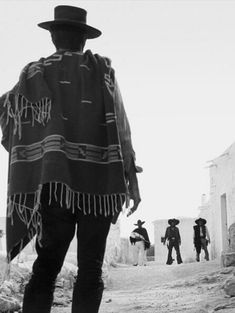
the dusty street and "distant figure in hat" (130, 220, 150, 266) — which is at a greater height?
"distant figure in hat" (130, 220, 150, 266)

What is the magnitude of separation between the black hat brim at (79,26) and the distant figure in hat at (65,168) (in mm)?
157

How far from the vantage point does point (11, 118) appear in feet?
10.8

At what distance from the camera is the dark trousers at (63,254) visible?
10.0 ft

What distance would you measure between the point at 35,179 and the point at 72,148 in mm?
221

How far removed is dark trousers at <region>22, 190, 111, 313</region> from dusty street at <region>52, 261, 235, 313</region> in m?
3.13

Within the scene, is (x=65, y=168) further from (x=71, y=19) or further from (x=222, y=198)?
(x=222, y=198)

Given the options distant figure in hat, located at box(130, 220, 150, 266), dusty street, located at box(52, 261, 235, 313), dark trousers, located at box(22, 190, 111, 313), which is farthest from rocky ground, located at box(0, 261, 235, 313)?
distant figure in hat, located at box(130, 220, 150, 266)

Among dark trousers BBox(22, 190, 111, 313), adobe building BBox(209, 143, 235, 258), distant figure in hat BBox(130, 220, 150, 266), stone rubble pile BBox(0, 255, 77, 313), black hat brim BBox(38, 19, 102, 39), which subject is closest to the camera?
dark trousers BBox(22, 190, 111, 313)

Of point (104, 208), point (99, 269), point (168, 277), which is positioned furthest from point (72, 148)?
point (168, 277)

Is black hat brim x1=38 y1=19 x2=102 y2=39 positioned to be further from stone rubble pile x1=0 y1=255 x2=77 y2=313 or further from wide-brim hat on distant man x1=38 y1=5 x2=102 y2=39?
stone rubble pile x1=0 y1=255 x2=77 y2=313

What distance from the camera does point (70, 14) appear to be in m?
3.36

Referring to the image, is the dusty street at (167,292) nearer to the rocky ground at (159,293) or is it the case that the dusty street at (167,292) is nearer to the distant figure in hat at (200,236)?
the rocky ground at (159,293)

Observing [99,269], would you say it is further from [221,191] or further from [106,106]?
[221,191]

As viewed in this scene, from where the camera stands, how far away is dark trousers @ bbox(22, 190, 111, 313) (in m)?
3.06
